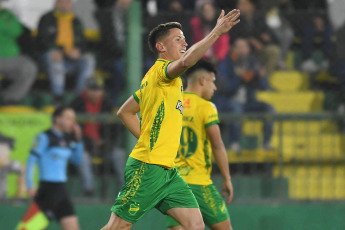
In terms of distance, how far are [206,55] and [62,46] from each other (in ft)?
7.48

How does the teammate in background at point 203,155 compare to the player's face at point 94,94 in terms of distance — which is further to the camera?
the player's face at point 94,94

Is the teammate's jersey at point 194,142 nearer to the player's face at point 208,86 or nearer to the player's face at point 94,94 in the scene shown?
the player's face at point 208,86

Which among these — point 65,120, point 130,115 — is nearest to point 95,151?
point 65,120

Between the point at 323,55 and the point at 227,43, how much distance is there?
1740 millimetres

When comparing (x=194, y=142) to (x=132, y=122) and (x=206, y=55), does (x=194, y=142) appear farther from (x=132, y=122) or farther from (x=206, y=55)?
(x=206, y=55)

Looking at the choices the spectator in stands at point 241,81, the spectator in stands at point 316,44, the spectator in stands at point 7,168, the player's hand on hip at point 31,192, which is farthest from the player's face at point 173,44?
the spectator in stands at point 316,44

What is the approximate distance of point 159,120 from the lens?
6.41m

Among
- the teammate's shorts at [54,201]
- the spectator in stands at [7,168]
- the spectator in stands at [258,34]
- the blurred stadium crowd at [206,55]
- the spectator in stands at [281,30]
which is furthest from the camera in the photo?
the spectator in stands at [281,30]

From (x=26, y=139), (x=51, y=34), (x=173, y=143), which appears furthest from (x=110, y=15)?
(x=173, y=143)

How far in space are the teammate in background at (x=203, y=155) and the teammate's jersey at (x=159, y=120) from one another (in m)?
1.19

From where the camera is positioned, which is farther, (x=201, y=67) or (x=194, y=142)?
(x=201, y=67)

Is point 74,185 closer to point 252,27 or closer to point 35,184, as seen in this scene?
point 35,184

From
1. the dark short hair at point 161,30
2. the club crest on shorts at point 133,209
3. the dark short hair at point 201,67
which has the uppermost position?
the dark short hair at point 161,30

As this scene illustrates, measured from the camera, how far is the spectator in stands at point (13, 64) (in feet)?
39.7
